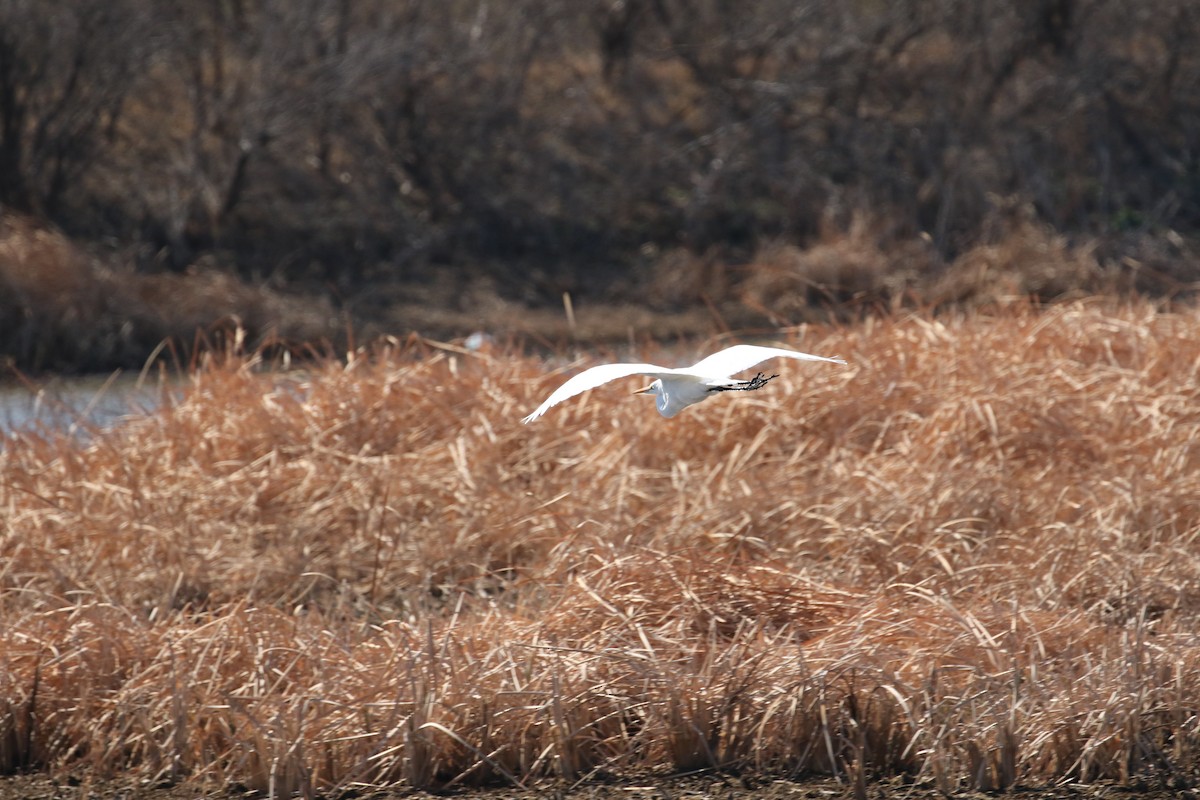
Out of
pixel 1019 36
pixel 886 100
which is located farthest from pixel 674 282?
pixel 1019 36

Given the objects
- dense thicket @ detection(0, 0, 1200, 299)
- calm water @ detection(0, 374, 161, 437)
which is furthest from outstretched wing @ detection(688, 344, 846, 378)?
dense thicket @ detection(0, 0, 1200, 299)

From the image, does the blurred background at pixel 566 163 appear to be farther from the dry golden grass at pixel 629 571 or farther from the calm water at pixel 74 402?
the dry golden grass at pixel 629 571

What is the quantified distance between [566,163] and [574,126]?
660mm

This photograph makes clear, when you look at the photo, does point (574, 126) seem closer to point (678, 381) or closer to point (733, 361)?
point (733, 361)

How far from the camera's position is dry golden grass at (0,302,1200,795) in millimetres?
4523

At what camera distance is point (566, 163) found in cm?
1669

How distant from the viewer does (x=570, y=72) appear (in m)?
17.7

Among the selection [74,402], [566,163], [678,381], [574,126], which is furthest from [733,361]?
[574,126]

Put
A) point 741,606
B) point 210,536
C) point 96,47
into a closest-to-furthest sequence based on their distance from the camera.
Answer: point 741,606, point 210,536, point 96,47

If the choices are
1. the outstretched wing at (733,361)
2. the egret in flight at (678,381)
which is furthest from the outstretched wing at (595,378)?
the outstretched wing at (733,361)

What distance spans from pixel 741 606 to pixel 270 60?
440 inches

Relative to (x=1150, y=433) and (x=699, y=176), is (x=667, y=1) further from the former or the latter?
(x=1150, y=433)

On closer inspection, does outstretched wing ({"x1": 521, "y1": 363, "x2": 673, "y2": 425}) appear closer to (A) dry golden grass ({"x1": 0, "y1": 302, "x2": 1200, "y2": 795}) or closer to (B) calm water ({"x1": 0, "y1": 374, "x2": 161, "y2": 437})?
(A) dry golden grass ({"x1": 0, "y1": 302, "x2": 1200, "y2": 795})

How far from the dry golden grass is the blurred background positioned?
5.31 meters
